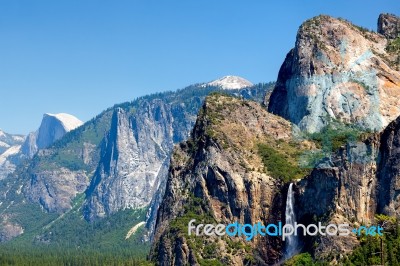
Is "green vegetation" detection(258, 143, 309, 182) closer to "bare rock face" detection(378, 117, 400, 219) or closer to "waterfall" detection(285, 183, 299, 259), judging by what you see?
"waterfall" detection(285, 183, 299, 259)

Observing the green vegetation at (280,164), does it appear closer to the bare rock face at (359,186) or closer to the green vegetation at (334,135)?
the green vegetation at (334,135)

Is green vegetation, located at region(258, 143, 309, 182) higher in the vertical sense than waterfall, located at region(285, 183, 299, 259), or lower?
higher

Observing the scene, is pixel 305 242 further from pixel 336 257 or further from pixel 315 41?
pixel 315 41

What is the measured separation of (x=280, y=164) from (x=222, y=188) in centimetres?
1446

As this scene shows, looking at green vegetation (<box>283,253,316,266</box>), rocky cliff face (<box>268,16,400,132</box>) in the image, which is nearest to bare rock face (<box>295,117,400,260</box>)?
green vegetation (<box>283,253,316,266</box>)

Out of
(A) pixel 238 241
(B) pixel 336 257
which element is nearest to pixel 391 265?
(B) pixel 336 257

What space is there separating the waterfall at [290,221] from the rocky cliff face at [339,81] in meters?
30.3

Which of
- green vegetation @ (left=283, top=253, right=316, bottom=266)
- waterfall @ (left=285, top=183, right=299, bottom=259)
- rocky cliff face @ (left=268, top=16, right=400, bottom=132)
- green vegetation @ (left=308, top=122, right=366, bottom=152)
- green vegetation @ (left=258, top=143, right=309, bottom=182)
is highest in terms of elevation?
rocky cliff face @ (left=268, top=16, right=400, bottom=132)

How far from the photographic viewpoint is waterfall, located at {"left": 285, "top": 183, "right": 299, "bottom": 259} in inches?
6152

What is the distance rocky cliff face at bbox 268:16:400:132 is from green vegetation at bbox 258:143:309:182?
13473mm

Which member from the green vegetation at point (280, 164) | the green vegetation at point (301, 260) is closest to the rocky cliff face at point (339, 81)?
the green vegetation at point (280, 164)

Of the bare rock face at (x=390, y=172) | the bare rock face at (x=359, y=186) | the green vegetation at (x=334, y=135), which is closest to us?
the bare rock face at (x=390, y=172)

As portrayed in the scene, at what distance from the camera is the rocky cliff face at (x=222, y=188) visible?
162 metres

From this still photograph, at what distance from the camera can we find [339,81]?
188 meters
